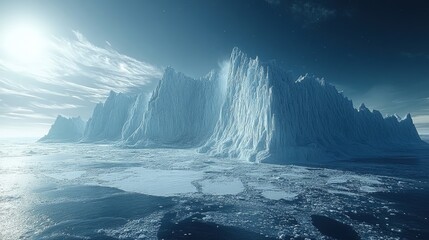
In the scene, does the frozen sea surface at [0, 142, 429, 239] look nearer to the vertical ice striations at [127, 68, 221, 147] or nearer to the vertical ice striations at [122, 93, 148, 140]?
the vertical ice striations at [127, 68, 221, 147]

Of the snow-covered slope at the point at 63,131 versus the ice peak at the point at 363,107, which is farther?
the snow-covered slope at the point at 63,131

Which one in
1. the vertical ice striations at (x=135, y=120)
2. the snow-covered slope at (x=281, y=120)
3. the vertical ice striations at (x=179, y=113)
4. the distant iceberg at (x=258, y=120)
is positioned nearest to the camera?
the snow-covered slope at (x=281, y=120)

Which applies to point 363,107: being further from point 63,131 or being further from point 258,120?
point 63,131

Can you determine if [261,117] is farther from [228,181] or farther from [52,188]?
[52,188]

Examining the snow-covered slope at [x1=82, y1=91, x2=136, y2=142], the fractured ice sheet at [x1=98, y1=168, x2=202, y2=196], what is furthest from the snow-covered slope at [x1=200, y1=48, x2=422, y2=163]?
the snow-covered slope at [x1=82, y1=91, x2=136, y2=142]

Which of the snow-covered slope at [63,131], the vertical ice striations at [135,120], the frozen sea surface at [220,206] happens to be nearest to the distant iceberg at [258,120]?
the vertical ice striations at [135,120]

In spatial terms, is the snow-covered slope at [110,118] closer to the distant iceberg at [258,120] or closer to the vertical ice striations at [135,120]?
the distant iceberg at [258,120]

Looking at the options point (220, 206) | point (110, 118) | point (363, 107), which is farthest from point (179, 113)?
point (220, 206)
